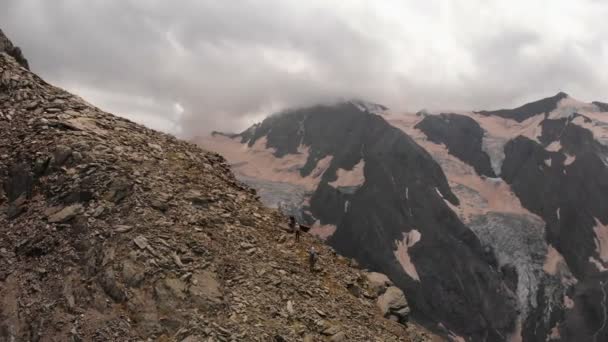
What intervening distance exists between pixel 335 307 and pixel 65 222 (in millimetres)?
13212

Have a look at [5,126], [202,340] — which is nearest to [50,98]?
[5,126]

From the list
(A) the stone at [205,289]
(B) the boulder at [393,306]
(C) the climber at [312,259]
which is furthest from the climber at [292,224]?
(A) the stone at [205,289]

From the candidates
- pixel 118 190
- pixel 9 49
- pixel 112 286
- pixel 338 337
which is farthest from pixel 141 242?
pixel 9 49

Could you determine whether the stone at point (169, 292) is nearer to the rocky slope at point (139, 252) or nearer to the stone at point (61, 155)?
the rocky slope at point (139, 252)

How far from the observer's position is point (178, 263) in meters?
22.4

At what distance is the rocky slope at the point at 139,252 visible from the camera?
20.5 metres

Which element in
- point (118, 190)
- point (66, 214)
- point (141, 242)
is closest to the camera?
point (141, 242)

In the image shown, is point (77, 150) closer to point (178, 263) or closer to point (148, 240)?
point (148, 240)

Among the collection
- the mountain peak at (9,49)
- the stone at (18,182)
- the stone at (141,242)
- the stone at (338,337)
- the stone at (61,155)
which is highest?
the mountain peak at (9,49)

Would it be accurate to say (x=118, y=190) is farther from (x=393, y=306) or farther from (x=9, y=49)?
(x=9, y=49)

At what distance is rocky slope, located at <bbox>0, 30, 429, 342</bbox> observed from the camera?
20547mm

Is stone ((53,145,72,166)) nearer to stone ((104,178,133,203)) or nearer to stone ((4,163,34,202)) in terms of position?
stone ((4,163,34,202))

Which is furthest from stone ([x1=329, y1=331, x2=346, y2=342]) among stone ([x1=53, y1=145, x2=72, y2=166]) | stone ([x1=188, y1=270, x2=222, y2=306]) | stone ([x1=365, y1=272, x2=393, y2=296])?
stone ([x1=53, y1=145, x2=72, y2=166])

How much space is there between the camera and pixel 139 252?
22.1 metres
